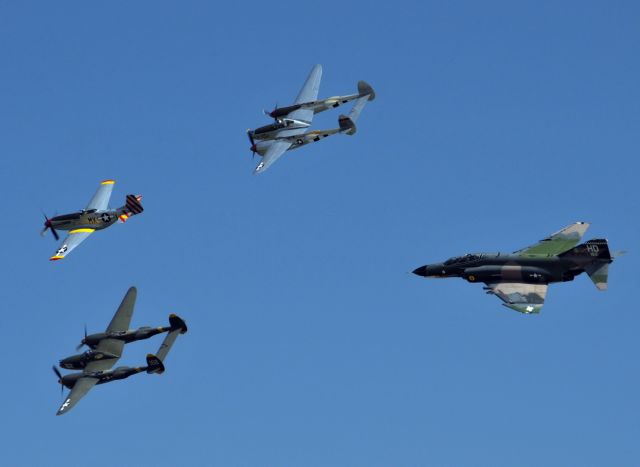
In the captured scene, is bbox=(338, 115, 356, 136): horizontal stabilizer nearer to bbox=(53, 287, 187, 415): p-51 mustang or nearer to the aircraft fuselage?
the aircraft fuselage

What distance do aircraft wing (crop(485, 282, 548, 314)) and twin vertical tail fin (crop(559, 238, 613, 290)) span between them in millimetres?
5345

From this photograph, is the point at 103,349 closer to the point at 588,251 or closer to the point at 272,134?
the point at 272,134

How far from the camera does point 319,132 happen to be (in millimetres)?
167000

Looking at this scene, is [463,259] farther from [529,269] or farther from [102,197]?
[102,197]

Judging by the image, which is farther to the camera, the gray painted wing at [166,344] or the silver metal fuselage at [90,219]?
the silver metal fuselage at [90,219]

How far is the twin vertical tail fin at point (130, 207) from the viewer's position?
531 ft

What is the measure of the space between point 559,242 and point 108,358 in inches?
2184

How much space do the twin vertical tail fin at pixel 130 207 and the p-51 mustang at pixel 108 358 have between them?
1429cm

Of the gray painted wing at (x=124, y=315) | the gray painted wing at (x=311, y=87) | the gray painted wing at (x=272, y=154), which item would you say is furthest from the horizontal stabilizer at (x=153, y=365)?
the gray painted wing at (x=311, y=87)

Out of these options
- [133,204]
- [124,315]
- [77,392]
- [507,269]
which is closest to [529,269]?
[507,269]

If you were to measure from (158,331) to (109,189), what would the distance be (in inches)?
1221

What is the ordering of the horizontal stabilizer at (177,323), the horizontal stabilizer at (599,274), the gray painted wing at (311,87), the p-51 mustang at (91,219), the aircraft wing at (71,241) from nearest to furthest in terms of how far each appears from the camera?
1. the horizontal stabilizer at (599,274)
2. the horizontal stabilizer at (177,323)
3. the aircraft wing at (71,241)
4. the p-51 mustang at (91,219)
5. the gray painted wing at (311,87)

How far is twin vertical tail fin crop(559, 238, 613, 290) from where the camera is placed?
138625 mm

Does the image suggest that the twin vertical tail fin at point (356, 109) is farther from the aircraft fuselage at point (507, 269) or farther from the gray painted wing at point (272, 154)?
the aircraft fuselage at point (507, 269)
